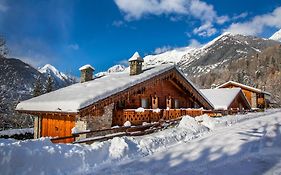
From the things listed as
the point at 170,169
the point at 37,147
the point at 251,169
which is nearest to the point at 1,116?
the point at 37,147

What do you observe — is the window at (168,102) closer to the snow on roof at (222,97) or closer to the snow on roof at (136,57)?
the snow on roof at (136,57)

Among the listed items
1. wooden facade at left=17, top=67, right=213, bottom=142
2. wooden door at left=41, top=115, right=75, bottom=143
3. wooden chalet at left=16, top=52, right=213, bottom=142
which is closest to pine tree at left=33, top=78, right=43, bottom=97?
wooden chalet at left=16, top=52, right=213, bottom=142

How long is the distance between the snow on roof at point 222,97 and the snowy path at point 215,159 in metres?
23.3

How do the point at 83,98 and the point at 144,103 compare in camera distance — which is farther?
the point at 144,103

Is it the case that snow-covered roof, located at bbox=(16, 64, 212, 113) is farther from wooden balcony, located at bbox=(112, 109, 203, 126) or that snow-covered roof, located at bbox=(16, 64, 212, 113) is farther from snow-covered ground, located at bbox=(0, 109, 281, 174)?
snow-covered ground, located at bbox=(0, 109, 281, 174)

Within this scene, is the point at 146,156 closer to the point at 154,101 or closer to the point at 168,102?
the point at 154,101

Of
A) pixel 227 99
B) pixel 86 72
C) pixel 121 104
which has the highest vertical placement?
pixel 86 72

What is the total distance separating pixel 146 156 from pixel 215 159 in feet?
8.51

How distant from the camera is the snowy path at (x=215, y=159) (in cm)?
837

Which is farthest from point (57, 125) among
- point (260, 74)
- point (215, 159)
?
point (260, 74)

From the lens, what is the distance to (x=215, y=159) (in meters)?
9.64

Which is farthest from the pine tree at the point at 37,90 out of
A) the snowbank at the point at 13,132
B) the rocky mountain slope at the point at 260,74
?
the rocky mountain slope at the point at 260,74

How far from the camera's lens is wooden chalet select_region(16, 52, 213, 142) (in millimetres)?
16609

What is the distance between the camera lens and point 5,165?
24.2 ft
